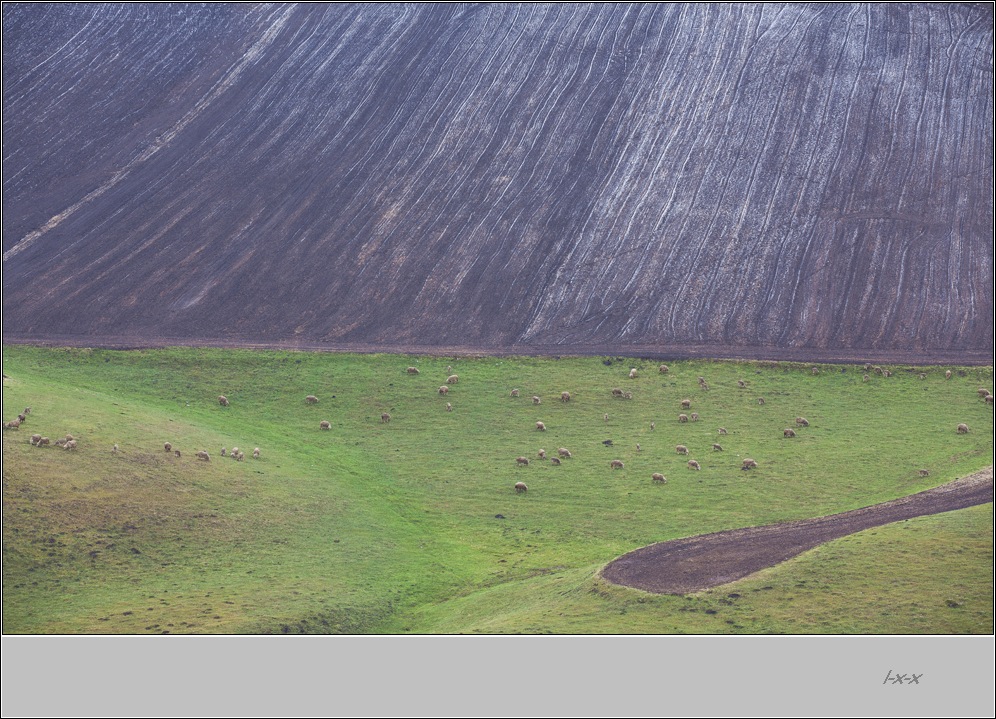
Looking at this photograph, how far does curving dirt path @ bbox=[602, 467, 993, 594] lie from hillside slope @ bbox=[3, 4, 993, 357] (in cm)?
1585

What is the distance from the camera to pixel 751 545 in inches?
1297

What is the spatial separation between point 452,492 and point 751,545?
1081 cm

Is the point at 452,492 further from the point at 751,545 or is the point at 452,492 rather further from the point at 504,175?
the point at 504,175

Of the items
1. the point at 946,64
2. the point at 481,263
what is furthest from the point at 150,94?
the point at 946,64

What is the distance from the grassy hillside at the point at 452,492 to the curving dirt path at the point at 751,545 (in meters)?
0.85

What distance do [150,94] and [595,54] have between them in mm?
27400

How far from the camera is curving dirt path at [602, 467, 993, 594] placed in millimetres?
29234

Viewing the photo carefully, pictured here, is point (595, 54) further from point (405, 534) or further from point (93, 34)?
point (405, 534)

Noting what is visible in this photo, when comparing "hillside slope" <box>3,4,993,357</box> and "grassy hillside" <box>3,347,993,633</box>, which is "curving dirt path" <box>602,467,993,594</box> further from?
"hillside slope" <box>3,4,993,357</box>

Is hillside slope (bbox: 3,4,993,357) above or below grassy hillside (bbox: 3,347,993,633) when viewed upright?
above

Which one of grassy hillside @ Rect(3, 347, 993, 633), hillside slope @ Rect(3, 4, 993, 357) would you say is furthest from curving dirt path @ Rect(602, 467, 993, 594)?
hillside slope @ Rect(3, 4, 993, 357)

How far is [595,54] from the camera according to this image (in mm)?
73188

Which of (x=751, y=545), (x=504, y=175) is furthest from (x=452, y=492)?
(x=504, y=175)

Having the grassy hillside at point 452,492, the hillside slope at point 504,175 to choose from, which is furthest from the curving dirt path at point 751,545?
the hillside slope at point 504,175
